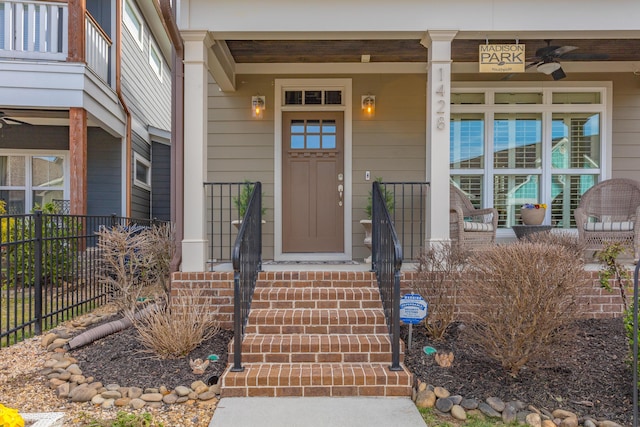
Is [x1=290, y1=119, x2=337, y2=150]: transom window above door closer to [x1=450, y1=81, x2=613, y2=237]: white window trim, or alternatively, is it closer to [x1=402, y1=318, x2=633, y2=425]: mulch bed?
[x1=450, y1=81, x2=613, y2=237]: white window trim

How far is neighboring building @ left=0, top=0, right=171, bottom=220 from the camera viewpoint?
6000mm

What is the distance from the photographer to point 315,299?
3.62 m

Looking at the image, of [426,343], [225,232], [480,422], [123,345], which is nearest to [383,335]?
[426,343]

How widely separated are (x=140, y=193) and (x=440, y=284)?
7.16 m

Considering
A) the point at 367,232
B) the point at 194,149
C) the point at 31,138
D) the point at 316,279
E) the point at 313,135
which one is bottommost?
the point at 316,279

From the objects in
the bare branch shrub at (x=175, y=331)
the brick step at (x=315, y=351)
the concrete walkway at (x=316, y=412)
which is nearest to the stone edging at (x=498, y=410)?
the concrete walkway at (x=316, y=412)

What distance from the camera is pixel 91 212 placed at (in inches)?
301

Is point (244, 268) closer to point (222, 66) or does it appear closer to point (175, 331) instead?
point (175, 331)

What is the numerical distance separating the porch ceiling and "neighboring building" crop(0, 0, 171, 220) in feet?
4.22

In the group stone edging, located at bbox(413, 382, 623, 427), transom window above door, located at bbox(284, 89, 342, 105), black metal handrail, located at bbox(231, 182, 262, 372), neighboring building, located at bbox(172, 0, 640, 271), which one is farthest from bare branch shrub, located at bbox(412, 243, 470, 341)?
transom window above door, located at bbox(284, 89, 342, 105)

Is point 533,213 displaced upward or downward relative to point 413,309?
upward

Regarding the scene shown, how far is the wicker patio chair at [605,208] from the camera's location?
466 cm

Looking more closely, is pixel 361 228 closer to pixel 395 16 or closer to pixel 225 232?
pixel 225 232

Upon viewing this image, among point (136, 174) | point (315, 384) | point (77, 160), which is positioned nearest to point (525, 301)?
point (315, 384)
